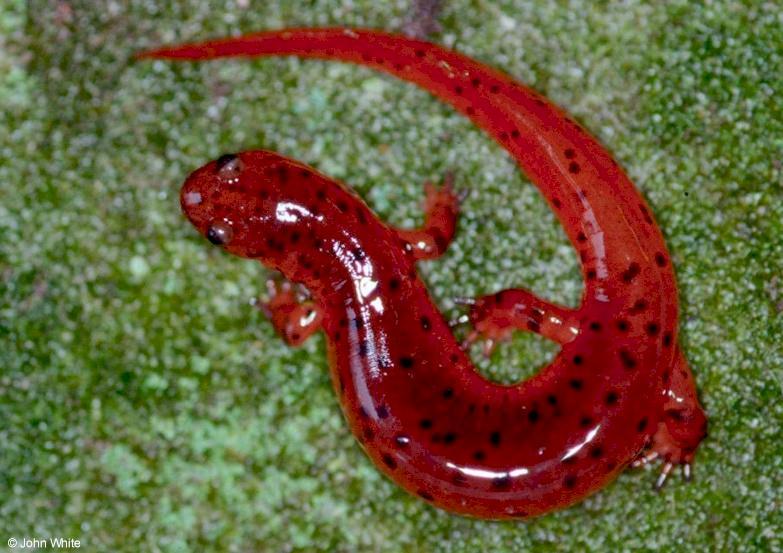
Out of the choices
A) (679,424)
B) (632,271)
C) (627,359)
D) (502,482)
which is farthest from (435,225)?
(679,424)

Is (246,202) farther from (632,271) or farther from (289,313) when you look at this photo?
(632,271)

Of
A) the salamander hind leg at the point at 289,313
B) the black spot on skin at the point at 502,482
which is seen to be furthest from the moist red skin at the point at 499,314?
the salamander hind leg at the point at 289,313

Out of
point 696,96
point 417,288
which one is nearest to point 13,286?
point 417,288

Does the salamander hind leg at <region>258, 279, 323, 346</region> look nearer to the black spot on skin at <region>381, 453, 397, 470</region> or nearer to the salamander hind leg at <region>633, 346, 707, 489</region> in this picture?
the black spot on skin at <region>381, 453, 397, 470</region>

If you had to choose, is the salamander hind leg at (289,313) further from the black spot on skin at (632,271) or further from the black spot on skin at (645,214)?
the black spot on skin at (645,214)

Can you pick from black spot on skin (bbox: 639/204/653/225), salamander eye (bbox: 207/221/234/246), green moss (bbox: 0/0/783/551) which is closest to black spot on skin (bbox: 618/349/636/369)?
green moss (bbox: 0/0/783/551)
